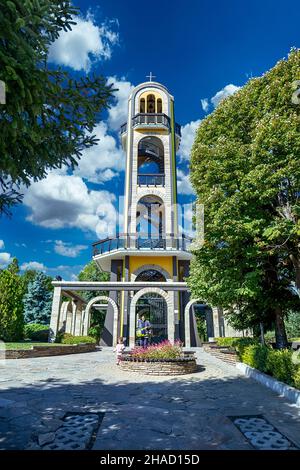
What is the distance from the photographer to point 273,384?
26.8 ft

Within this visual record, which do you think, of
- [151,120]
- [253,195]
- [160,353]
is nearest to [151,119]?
[151,120]

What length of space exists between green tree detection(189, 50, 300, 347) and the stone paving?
10.5ft

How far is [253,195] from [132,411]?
6.70 meters

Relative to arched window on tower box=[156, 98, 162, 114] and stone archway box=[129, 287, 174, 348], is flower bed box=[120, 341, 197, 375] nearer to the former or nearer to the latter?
stone archway box=[129, 287, 174, 348]

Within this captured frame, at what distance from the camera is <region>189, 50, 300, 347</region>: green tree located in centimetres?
903

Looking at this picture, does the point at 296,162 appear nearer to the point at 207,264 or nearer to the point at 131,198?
the point at 207,264

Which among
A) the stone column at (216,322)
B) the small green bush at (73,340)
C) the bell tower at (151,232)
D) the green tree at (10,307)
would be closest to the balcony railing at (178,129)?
the bell tower at (151,232)

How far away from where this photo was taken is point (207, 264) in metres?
10.7

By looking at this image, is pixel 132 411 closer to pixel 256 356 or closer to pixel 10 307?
pixel 256 356

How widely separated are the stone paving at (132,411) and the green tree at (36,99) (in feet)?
13.3
